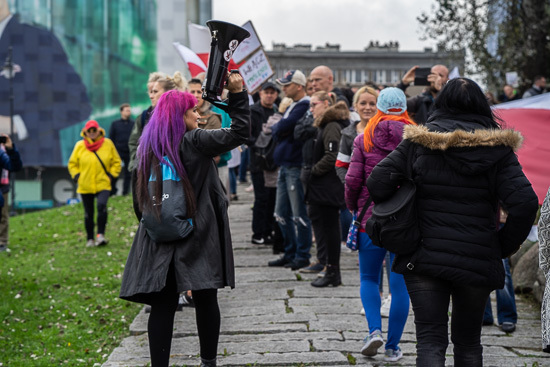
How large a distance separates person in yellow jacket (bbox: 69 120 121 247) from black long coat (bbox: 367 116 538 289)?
26.1 ft

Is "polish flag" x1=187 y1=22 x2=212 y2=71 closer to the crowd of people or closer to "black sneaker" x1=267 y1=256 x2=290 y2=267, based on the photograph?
"black sneaker" x1=267 y1=256 x2=290 y2=267

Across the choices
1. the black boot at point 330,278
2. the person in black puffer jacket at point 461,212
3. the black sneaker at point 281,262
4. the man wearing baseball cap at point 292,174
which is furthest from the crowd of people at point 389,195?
the black sneaker at point 281,262

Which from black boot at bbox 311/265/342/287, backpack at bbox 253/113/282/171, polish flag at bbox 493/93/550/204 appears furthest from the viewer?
backpack at bbox 253/113/282/171

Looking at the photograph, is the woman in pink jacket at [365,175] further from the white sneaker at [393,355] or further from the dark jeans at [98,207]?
the dark jeans at [98,207]

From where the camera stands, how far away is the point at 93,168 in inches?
445

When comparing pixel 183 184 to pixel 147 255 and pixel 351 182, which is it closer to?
pixel 147 255

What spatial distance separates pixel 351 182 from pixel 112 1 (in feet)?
122

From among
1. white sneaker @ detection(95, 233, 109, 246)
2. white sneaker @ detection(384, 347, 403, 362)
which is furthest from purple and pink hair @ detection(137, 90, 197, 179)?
white sneaker @ detection(95, 233, 109, 246)

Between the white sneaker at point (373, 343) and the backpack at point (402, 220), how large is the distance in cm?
147

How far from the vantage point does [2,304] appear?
8.30 m

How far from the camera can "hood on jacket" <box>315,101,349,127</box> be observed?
7.68 m

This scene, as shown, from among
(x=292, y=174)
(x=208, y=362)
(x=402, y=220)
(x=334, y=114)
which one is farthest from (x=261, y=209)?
(x=402, y=220)

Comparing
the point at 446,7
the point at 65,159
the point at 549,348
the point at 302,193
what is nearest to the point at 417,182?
the point at 549,348

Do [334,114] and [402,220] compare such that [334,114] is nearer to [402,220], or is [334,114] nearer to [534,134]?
[534,134]
